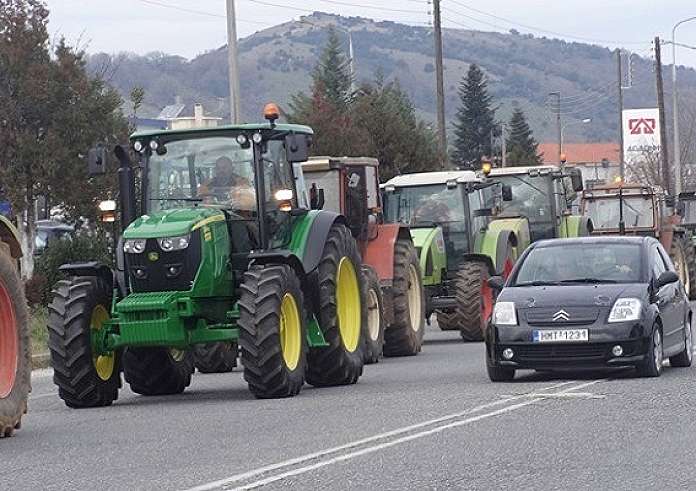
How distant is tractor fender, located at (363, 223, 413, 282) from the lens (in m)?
25.1

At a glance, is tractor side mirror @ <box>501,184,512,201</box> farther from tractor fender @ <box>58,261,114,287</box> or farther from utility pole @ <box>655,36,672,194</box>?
utility pole @ <box>655,36,672,194</box>

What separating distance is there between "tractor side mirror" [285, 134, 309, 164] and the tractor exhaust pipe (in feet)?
6.00

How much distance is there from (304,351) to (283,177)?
6.46 feet

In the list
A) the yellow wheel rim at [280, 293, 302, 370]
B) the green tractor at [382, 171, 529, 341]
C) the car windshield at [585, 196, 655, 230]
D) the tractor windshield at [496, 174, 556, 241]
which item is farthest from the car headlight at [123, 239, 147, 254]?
the car windshield at [585, 196, 655, 230]

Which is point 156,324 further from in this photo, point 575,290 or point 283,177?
point 575,290

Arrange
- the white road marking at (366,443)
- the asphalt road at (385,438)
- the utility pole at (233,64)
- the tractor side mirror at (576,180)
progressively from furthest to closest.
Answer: the utility pole at (233,64) → the tractor side mirror at (576,180) → the asphalt road at (385,438) → the white road marking at (366,443)

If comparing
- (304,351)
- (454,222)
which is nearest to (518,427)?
(304,351)

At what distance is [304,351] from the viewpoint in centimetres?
1806

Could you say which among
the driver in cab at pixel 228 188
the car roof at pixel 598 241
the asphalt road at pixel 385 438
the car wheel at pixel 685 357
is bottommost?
the car wheel at pixel 685 357

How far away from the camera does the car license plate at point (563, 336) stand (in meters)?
17.9

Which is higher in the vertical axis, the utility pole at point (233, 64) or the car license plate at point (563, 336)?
the utility pole at point (233, 64)

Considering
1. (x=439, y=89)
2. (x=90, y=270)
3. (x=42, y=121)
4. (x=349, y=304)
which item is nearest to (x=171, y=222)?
(x=90, y=270)

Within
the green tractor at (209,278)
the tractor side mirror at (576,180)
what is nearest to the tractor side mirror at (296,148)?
the green tractor at (209,278)

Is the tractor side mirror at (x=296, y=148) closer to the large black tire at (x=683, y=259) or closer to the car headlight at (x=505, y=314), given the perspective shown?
the car headlight at (x=505, y=314)
